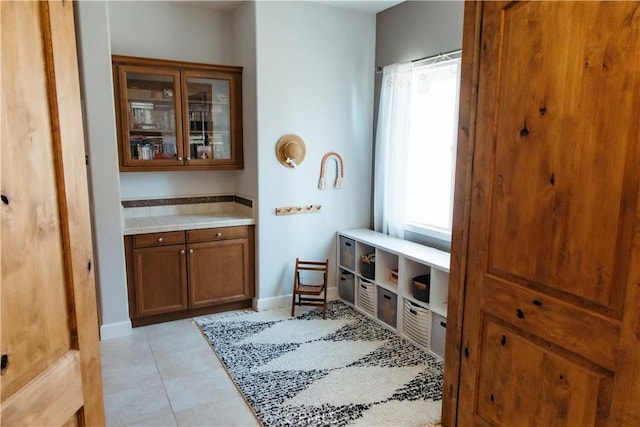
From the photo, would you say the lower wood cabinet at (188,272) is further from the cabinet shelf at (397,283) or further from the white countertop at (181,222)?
the cabinet shelf at (397,283)

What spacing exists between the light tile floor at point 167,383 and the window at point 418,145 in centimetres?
195

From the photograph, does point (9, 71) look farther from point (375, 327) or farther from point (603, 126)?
point (375, 327)

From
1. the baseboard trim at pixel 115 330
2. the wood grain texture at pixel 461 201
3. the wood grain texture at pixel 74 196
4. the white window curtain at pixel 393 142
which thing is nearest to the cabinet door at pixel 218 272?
the baseboard trim at pixel 115 330

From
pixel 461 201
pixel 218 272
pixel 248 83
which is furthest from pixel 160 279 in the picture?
pixel 461 201

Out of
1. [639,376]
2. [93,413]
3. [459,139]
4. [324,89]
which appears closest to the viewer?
[93,413]

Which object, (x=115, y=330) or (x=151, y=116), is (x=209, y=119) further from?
(x=115, y=330)

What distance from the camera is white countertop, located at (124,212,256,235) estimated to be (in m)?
3.51

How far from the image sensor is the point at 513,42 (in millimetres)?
1560

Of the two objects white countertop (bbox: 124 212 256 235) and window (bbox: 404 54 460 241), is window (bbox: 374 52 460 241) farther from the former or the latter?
white countertop (bbox: 124 212 256 235)

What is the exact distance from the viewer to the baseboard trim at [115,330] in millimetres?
3361

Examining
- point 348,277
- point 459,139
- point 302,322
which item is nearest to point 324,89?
point 348,277

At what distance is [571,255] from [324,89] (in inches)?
116

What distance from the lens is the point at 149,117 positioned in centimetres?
363

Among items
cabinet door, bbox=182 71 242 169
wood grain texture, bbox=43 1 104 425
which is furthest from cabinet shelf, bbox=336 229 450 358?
wood grain texture, bbox=43 1 104 425
